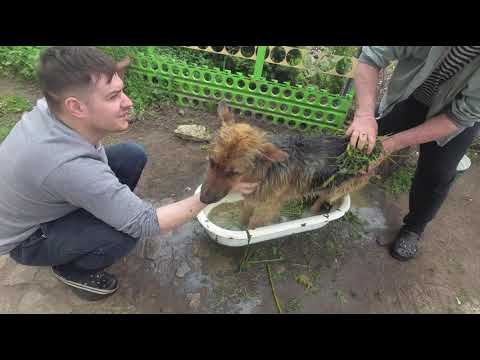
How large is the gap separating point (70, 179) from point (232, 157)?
1294mm

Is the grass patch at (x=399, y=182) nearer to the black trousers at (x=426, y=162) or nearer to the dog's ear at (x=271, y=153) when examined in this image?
the black trousers at (x=426, y=162)

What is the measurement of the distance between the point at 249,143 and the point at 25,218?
1.97m

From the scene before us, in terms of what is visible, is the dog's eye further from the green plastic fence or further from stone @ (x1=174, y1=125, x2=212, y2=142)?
the green plastic fence

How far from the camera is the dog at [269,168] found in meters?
2.84

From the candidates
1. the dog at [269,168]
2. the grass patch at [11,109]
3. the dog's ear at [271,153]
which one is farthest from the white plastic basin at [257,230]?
the grass patch at [11,109]

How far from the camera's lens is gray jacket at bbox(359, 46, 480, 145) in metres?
2.73

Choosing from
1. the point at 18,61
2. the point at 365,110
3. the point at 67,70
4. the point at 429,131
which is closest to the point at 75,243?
the point at 67,70

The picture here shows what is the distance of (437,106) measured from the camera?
3.08 m

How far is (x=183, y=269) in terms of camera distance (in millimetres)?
3707

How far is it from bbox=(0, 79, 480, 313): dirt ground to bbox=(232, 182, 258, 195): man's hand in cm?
100

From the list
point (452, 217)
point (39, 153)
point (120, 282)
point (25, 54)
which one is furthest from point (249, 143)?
point (25, 54)

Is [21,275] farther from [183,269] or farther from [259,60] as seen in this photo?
[259,60]

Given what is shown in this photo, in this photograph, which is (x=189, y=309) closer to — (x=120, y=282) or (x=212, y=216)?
(x=120, y=282)

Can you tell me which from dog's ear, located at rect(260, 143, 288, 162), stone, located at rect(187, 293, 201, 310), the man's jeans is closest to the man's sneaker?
the man's jeans
